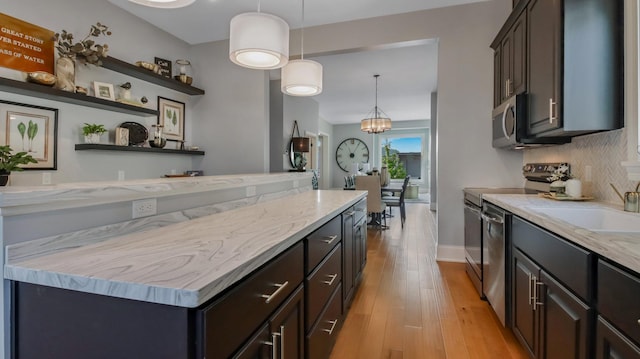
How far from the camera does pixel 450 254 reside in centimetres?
A: 359

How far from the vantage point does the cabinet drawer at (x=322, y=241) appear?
4.59 feet

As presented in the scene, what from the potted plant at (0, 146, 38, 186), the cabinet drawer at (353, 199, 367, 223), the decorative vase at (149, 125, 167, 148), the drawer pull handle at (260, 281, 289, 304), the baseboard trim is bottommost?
the baseboard trim

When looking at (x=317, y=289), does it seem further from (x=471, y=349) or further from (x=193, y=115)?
(x=193, y=115)

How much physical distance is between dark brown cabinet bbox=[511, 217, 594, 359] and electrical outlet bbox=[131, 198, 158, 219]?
1.71 metres

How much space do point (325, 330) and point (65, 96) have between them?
2.99 metres

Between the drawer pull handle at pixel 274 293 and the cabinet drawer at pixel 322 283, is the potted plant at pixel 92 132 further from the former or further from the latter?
the drawer pull handle at pixel 274 293

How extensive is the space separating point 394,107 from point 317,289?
25.1ft

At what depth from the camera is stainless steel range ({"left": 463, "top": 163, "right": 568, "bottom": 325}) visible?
6.60 ft

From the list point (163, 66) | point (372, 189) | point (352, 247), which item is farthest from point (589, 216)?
point (163, 66)

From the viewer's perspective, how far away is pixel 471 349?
6.19 feet

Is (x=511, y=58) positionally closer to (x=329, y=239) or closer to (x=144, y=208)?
(x=329, y=239)

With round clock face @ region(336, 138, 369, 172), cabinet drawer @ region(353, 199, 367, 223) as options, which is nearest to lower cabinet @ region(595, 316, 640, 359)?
cabinet drawer @ region(353, 199, 367, 223)

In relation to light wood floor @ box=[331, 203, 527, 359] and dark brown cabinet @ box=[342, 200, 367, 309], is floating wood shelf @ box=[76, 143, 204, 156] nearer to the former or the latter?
dark brown cabinet @ box=[342, 200, 367, 309]

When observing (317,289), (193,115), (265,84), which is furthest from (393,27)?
(317,289)
